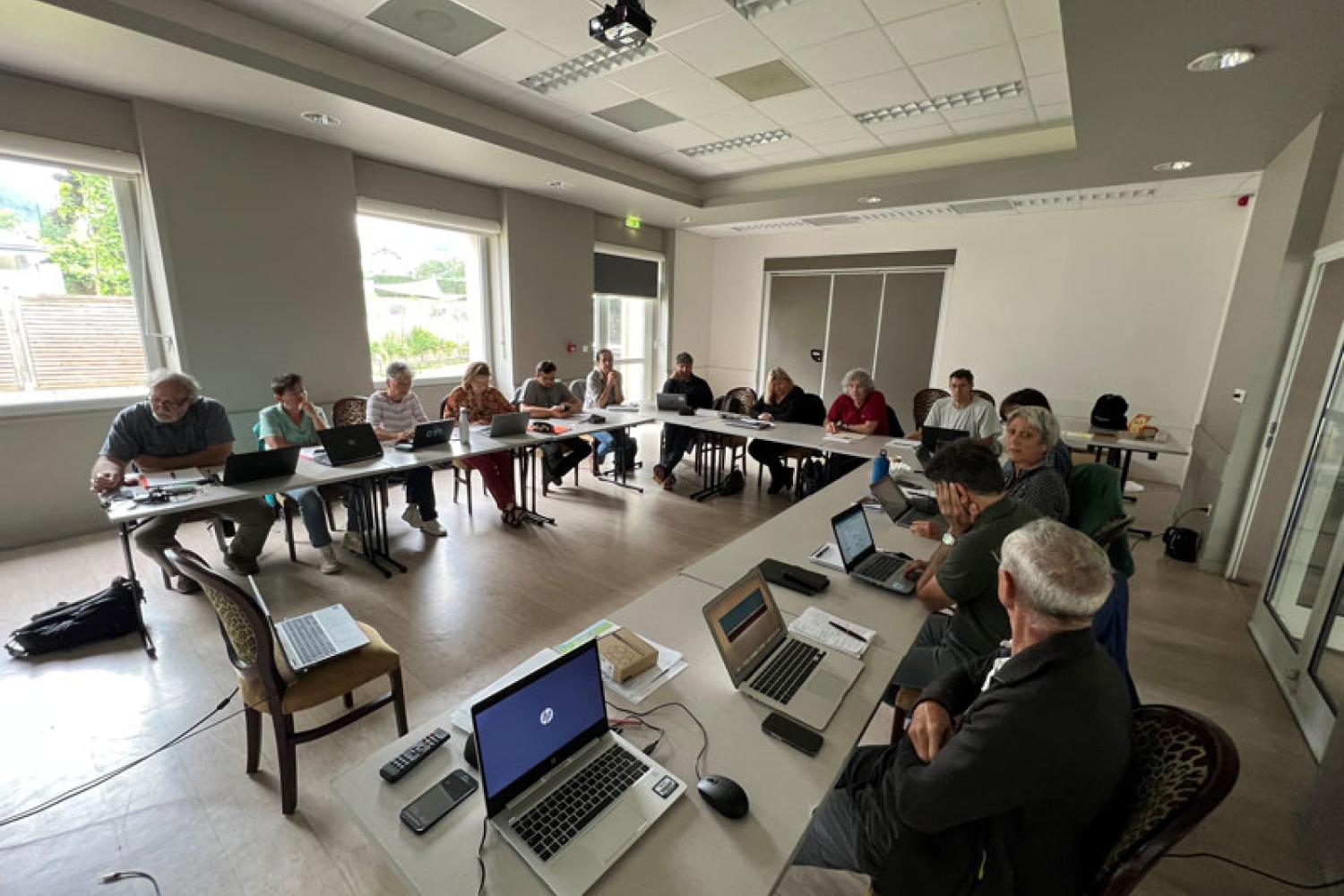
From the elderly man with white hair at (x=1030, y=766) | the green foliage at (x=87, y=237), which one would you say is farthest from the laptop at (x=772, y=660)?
the green foliage at (x=87, y=237)

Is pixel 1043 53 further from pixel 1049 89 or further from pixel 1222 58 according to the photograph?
pixel 1222 58

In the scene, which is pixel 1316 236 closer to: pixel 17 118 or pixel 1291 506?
pixel 1291 506

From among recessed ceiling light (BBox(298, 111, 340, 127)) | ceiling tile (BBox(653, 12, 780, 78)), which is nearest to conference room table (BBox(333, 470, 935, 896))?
ceiling tile (BBox(653, 12, 780, 78))

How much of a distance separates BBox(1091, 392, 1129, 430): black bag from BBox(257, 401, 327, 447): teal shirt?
6580 mm

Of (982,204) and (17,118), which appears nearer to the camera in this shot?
(17,118)

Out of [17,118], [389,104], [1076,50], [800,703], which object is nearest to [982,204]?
[1076,50]

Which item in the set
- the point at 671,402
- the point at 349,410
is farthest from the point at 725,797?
the point at 349,410

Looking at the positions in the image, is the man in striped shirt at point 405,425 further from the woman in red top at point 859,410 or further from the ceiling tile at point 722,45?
the woman in red top at point 859,410

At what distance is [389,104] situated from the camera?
3668mm

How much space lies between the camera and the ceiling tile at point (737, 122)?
4.40 m

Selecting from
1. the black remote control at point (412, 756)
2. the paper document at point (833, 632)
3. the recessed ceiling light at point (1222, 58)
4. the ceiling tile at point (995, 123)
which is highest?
the ceiling tile at point (995, 123)

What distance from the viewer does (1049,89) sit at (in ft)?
12.6

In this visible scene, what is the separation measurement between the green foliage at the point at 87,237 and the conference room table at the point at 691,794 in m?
4.55

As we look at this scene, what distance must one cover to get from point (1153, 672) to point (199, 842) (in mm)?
4025
